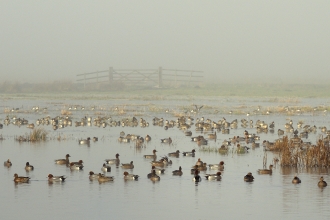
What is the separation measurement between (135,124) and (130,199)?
24120 mm

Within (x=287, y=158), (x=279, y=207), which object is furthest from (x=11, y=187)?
(x=287, y=158)

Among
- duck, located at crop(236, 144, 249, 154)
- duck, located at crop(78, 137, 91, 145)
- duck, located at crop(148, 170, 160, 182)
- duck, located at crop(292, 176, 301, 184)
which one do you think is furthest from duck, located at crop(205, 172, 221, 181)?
duck, located at crop(78, 137, 91, 145)

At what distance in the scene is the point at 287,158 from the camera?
27.5 m

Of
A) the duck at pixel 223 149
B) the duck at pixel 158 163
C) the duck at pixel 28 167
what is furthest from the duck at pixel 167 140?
the duck at pixel 28 167

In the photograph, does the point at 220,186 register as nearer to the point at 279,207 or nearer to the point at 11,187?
the point at 279,207

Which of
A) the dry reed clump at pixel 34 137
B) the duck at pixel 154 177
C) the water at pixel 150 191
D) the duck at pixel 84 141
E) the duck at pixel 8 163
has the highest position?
the dry reed clump at pixel 34 137

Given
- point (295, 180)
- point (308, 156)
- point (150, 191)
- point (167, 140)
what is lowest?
point (150, 191)

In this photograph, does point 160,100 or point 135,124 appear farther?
point 160,100

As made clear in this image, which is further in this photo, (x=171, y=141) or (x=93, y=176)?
(x=171, y=141)

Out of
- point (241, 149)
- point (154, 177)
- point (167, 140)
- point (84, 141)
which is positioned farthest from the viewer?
point (167, 140)

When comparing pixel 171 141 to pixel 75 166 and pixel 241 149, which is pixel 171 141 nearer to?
pixel 241 149

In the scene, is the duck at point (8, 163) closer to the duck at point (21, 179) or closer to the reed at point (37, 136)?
the duck at point (21, 179)

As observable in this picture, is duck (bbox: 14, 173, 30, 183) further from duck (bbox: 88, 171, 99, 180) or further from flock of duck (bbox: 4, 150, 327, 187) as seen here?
duck (bbox: 88, 171, 99, 180)

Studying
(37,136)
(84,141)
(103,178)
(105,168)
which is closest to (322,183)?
(103,178)
